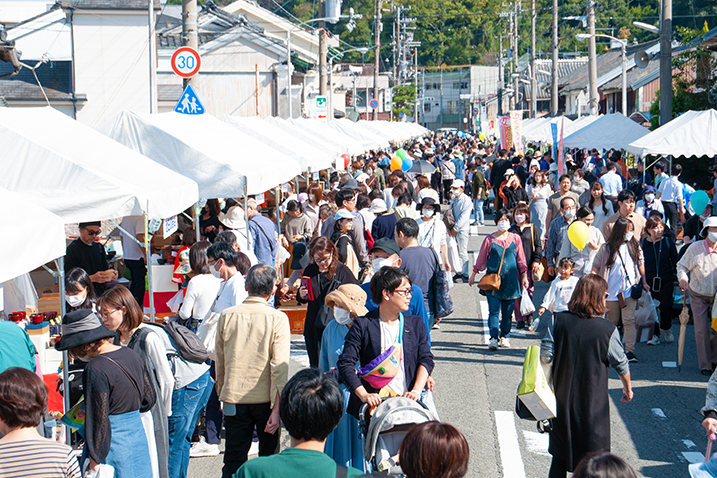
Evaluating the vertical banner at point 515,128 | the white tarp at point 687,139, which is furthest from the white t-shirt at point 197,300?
the vertical banner at point 515,128

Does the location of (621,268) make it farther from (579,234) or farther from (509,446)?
(509,446)

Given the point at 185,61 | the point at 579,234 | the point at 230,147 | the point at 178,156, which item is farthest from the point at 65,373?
the point at 185,61

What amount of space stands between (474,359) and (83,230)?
4855 mm

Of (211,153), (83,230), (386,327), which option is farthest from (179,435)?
(211,153)

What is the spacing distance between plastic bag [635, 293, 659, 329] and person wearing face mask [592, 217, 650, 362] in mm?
377

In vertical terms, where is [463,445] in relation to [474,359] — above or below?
above

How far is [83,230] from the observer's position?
859 centimetres

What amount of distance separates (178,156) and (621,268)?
18.6 feet

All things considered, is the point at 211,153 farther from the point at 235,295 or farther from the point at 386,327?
the point at 386,327

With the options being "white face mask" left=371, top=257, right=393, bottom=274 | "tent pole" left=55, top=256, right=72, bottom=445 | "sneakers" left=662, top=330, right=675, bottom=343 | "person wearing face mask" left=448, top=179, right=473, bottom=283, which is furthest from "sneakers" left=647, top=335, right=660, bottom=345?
"tent pole" left=55, top=256, right=72, bottom=445

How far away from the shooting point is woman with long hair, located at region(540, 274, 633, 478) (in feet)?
16.1

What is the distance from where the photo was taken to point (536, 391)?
182 inches

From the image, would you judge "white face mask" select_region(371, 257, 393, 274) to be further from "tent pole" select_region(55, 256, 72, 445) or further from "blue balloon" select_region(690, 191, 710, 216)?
"blue balloon" select_region(690, 191, 710, 216)

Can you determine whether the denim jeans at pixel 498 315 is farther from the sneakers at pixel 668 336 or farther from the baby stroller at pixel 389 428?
the baby stroller at pixel 389 428
